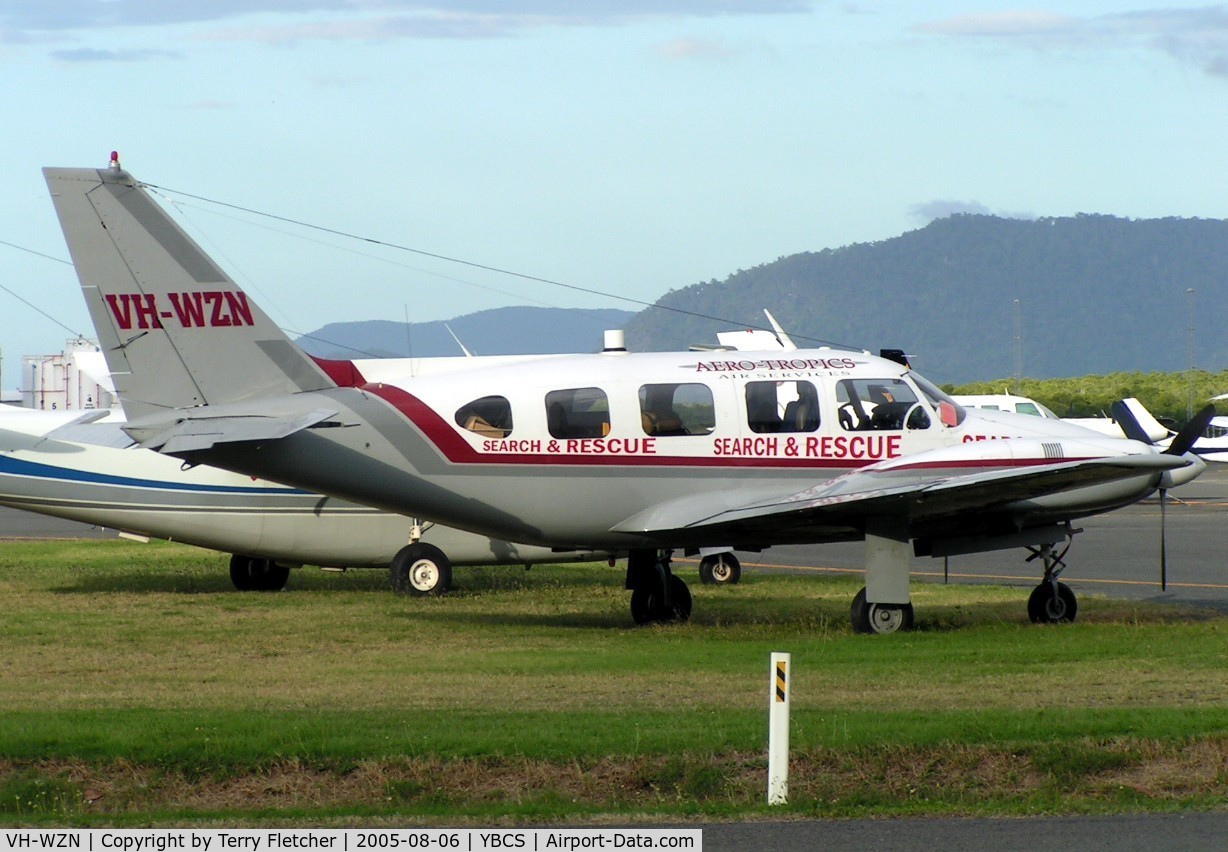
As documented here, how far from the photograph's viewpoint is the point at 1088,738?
10859 mm

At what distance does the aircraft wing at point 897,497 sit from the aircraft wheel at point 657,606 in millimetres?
2044

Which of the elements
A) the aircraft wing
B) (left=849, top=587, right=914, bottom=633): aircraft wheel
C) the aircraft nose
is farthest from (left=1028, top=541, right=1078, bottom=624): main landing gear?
(left=849, top=587, right=914, bottom=633): aircraft wheel

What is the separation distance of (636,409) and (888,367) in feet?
9.91

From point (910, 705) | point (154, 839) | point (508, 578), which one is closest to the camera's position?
point (154, 839)

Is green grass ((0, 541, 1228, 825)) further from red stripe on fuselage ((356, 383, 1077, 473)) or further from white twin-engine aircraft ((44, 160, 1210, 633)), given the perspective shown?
red stripe on fuselage ((356, 383, 1077, 473))

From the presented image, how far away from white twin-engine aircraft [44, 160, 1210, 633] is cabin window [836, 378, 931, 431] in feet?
0.08

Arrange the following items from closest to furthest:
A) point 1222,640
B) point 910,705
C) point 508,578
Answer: point 910,705 → point 1222,640 → point 508,578

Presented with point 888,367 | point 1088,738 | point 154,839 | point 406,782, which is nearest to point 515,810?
point 406,782

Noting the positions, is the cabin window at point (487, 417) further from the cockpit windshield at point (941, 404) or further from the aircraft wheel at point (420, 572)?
the aircraft wheel at point (420, 572)

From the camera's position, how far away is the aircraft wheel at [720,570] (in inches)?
992

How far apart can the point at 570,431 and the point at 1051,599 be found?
5.99m

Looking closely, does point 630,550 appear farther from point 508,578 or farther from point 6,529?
point 6,529

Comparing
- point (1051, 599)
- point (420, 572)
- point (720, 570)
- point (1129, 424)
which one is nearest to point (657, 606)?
point (420, 572)
